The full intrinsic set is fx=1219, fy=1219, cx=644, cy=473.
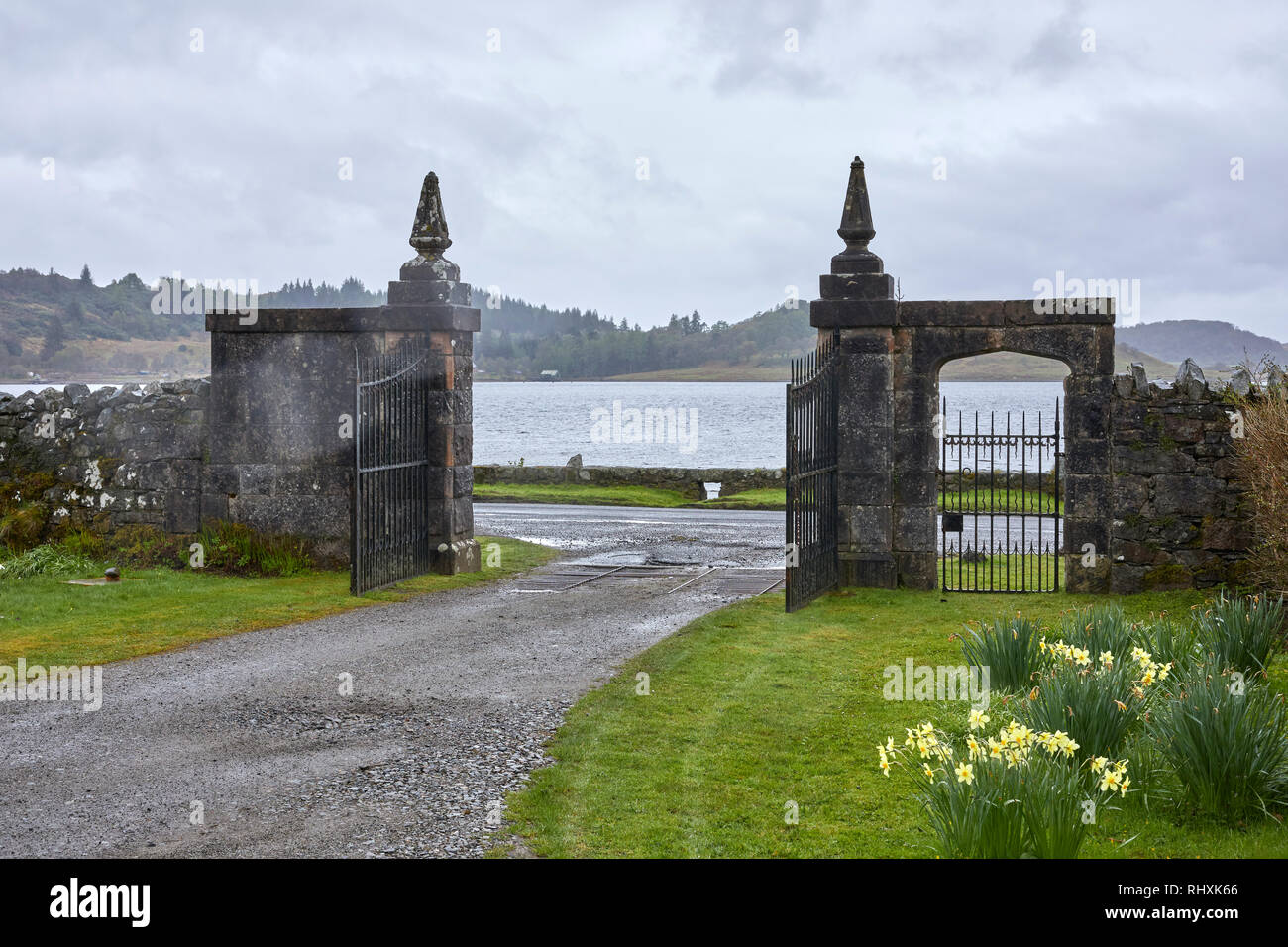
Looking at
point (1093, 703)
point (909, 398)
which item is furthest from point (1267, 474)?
point (909, 398)

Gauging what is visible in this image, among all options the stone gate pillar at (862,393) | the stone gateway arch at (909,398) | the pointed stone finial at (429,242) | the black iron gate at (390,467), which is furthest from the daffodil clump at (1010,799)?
the pointed stone finial at (429,242)

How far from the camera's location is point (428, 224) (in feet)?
47.2

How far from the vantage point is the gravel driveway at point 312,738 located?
5641 millimetres

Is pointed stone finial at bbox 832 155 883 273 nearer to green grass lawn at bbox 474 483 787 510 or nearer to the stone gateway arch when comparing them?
the stone gateway arch

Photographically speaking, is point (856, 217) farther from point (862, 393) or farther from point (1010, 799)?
point (1010, 799)

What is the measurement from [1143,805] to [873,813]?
128 centimetres

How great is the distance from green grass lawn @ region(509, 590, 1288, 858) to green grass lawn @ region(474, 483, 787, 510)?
13980 millimetres

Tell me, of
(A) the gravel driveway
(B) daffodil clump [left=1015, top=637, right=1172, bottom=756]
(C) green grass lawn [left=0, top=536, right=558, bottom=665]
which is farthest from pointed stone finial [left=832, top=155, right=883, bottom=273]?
(B) daffodil clump [left=1015, top=637, right=1172, bottom=756]

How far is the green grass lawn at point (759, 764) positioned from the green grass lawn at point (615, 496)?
14.0m

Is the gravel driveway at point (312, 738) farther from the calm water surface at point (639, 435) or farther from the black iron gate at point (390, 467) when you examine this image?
the calm water surface at point (639, 435)

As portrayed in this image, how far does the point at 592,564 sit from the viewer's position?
51.5ft

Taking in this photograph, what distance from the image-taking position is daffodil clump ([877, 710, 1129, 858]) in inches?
189
